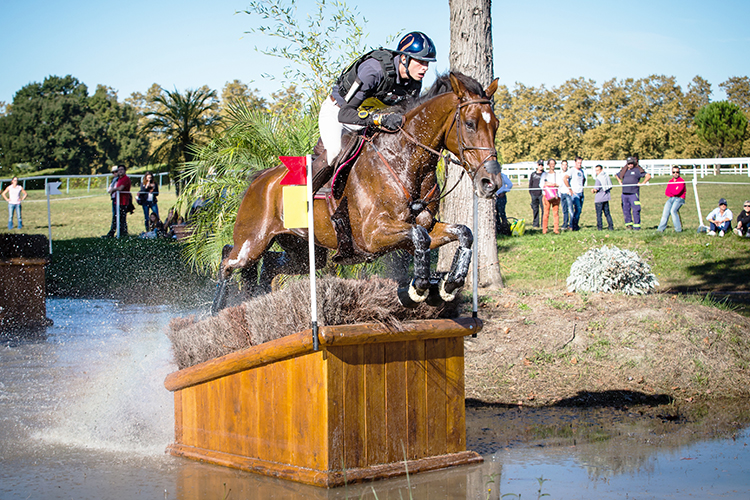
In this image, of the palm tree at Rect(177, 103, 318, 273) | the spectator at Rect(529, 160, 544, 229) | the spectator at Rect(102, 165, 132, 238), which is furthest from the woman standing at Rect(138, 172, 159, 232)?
the spectator at Rect(529, 160, 544, 229)

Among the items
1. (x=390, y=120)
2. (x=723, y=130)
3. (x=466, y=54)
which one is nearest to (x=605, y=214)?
(x=466, y=54)

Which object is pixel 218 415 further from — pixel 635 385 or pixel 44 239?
pixel 44 239

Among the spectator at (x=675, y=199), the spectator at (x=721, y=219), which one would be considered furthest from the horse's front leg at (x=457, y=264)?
the spectator at (x=675, y=199)

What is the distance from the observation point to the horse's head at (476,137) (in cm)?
426

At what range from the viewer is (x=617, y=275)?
8250 mm

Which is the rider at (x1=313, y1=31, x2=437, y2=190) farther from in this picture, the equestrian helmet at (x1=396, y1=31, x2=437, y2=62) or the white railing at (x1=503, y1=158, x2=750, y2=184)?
the white railing at (x1=503, y1=158, x2=750, y2=184)

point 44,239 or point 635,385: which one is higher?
point 44,239

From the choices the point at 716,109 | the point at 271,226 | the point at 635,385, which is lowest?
the point at 635,385

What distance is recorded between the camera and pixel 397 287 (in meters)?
4.43

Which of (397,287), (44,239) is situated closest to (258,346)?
(397,287)

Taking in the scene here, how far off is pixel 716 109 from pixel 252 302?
188 ft

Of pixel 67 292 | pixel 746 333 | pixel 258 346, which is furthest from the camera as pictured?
pixel 67 292

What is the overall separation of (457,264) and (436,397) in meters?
0.86

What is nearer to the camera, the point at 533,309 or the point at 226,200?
the point at 533,309
